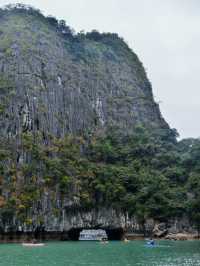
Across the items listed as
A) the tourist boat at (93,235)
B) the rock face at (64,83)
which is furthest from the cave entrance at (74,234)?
the rock face at (64,83)

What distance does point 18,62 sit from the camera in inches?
3140

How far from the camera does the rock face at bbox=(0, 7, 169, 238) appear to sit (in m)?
67.6

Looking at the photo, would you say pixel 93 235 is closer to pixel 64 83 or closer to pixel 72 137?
pixel 72 137

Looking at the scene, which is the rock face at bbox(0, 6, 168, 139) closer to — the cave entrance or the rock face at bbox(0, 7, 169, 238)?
the rock face at bbox(0, 7, 169, 238)

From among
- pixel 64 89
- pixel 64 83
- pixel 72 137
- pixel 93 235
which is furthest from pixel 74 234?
pixel 64 83

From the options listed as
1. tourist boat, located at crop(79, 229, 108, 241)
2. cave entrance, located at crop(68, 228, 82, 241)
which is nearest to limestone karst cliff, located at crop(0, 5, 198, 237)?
tourist boat, located at crop(79, 229, 108, 241)

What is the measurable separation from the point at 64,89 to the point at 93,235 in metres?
25.1

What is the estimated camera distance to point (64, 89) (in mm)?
81562

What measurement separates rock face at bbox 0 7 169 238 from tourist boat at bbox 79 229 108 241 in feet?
3.58

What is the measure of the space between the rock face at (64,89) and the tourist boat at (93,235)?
109 centimetres

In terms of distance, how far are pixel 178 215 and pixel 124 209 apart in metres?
6.59

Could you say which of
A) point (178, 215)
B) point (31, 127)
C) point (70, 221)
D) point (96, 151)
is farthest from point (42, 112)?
point (178, 215)

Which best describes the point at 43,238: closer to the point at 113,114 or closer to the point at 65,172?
the point at 65,172

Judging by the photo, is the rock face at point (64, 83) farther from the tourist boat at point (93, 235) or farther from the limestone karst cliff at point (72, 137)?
the tourist boat at point (93, 235)
